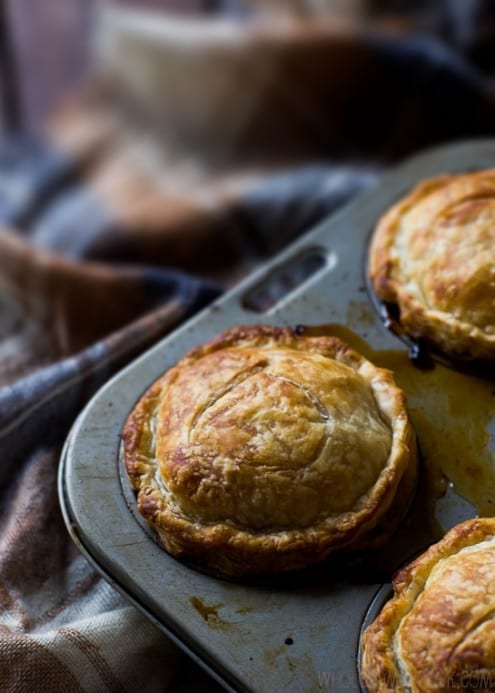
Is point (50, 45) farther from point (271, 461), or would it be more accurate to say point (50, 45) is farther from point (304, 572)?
point (304, 572)

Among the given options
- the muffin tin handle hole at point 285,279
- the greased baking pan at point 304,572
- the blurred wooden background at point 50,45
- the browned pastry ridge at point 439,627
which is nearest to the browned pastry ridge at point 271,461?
the greased baking pan at point 304,572

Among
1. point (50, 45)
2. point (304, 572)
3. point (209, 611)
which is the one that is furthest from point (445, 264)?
point (50, 45)

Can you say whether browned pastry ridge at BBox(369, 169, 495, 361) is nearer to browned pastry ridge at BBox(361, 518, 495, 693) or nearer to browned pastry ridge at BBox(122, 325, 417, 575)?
browned pastry ridge at BBox(122, 325, 417, 575)

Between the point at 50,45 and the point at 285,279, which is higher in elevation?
the point at 50,45

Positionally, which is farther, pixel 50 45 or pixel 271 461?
pixel 50 45

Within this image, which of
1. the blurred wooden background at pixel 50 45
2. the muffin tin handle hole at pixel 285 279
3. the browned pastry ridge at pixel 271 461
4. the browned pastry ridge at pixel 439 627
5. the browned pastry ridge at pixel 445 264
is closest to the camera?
the browned pastry ridge at pixel 439 627

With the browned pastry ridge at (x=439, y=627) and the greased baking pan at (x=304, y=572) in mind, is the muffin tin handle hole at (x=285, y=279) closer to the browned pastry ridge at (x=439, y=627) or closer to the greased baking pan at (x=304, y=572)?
the greased baking pan at (x=304, y=572)
